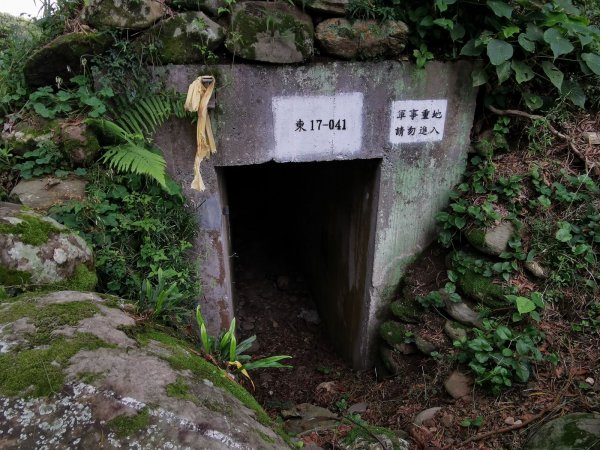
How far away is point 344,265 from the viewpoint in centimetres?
477

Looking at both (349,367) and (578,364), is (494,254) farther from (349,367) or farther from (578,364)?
(349,367)

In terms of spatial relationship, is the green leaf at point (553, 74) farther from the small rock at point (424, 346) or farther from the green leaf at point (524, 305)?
the small rock at point (424, 346)

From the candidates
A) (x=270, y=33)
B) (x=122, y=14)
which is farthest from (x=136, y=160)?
(x=270, y=33)

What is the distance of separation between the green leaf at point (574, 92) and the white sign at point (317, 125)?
1.69m

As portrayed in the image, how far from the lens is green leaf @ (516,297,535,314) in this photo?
9.94 feet

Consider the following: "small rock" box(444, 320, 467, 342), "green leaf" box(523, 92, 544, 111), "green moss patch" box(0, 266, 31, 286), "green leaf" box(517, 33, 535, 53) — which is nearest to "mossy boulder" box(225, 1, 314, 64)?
"green leaf" box(517, 33, 535, 53)

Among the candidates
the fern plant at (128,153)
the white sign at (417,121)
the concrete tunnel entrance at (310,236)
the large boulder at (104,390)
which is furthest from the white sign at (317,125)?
the large boulder at (104,390)

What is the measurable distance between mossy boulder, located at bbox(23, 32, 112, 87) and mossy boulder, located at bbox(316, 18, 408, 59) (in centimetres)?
155

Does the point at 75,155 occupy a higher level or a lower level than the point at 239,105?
lower

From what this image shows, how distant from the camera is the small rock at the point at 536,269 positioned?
3.19 meters

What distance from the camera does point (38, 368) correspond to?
1.63 m

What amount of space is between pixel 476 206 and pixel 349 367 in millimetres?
2310

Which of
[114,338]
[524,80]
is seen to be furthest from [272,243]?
[114,338]

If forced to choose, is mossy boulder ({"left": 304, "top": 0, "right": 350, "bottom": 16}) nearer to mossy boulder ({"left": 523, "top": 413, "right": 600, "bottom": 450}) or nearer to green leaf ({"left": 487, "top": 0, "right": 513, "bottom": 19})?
green leaf ({"left": 487, "top": 0, "right": 513, "bottom": 19})
